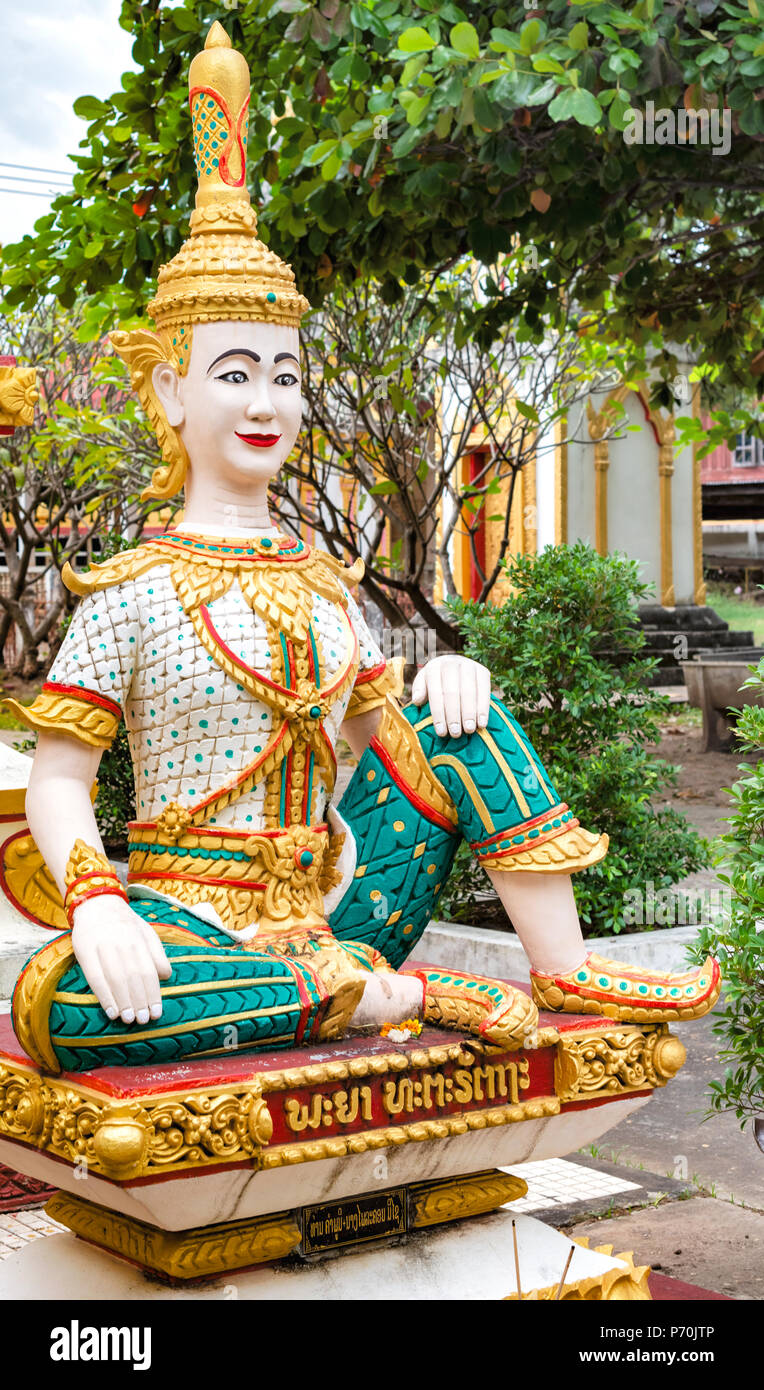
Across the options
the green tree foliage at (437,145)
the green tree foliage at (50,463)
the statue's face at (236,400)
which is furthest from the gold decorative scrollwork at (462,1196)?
the green tree foliage at (50,463)

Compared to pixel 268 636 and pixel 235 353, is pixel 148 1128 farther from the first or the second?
pixel 235 353

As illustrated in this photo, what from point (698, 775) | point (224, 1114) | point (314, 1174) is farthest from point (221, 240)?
Answer: point (698, 775)

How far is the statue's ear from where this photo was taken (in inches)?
125

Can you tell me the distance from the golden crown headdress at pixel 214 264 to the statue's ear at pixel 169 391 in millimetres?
19

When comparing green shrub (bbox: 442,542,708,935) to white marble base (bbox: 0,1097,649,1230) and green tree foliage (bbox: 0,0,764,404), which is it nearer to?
green tree foliage (bbox: 0,0,764,404)

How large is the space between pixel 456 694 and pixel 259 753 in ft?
1.41

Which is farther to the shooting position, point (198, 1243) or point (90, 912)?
point (198, 1243)

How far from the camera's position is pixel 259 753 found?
9.88ft

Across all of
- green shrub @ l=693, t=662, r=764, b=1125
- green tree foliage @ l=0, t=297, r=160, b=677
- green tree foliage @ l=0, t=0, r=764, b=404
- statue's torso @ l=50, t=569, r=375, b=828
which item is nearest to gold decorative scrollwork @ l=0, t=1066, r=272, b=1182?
statue's torso @ l=50, t=569, r=375, b=828

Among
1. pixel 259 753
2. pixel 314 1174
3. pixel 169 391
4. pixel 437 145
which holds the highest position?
pixel 437 145

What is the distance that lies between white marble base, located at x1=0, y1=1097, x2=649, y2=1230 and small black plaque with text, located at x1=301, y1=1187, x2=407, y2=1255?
0.09 m

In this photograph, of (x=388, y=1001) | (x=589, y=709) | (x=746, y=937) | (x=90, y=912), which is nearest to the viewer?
(x=90, y=912)
